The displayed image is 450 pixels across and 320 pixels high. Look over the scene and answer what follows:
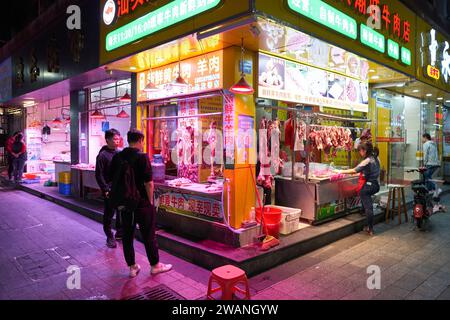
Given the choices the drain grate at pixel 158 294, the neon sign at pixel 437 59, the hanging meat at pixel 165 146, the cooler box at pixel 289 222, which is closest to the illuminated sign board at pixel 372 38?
the neon sign at pixel 437 59

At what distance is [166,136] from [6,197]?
8057 millimetres

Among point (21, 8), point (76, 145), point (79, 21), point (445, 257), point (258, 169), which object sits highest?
point (21, 8)

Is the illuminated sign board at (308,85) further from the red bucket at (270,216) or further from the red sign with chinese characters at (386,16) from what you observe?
the red bucket at (270,216)

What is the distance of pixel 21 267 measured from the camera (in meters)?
5.32

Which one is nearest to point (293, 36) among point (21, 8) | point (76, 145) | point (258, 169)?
point (258, 169)

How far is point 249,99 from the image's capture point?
5.80 metres

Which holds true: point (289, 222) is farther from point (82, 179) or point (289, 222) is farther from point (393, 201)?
point (82, 179)

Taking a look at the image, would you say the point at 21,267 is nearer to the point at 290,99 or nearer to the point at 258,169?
the point at 258,169

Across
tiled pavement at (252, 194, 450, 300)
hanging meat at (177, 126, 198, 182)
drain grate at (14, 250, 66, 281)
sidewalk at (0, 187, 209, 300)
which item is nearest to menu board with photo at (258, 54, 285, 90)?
hanging meat at (177, 126, 198, 182)

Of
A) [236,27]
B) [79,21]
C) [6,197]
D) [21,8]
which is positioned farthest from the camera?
[21,8]

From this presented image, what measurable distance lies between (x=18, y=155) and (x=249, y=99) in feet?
40.6

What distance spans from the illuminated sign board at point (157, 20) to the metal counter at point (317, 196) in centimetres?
434

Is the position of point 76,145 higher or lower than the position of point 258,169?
higher

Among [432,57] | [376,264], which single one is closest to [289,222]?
[376,264]
